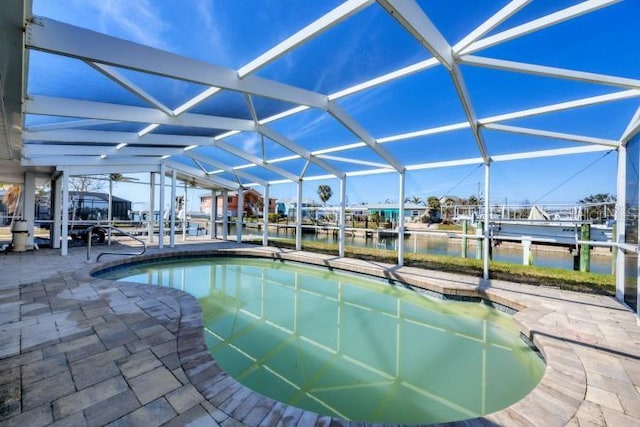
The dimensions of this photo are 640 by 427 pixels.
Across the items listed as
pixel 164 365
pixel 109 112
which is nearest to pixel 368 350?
pixel 164 365

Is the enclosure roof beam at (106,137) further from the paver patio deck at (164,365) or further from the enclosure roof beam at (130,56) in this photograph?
the enclosure roof beam at (130,56)

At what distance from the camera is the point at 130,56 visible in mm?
2996

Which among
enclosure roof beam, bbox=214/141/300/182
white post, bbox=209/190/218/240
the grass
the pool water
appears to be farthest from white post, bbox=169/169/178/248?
the grass

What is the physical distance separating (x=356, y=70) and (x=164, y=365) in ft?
13.3

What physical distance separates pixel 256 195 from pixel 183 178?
97.6 ft

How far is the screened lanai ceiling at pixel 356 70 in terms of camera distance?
286 centimetres

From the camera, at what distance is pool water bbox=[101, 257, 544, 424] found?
269 centimetres

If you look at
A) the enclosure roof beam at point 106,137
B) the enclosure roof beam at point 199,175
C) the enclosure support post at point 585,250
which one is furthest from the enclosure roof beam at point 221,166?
the enclosure support post at point 585,250

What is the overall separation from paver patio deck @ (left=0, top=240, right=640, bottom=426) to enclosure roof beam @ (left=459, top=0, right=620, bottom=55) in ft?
10.5

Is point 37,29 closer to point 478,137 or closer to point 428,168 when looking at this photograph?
point 478,137

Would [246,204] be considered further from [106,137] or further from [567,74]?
[567,74]

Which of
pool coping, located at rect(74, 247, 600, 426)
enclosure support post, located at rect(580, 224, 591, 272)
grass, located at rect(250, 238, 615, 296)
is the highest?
enclosure support post, located at rect(580, 224, 591, 272)

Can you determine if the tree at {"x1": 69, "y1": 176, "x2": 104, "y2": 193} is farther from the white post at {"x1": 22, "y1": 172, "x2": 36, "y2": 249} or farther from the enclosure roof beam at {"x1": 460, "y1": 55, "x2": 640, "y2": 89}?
the enclosure roof beam at {"x1": 460, "y1": 55, "x2": 640, "y2": 89}

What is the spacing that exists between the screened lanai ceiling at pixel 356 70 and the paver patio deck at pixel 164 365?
2.71 meters
